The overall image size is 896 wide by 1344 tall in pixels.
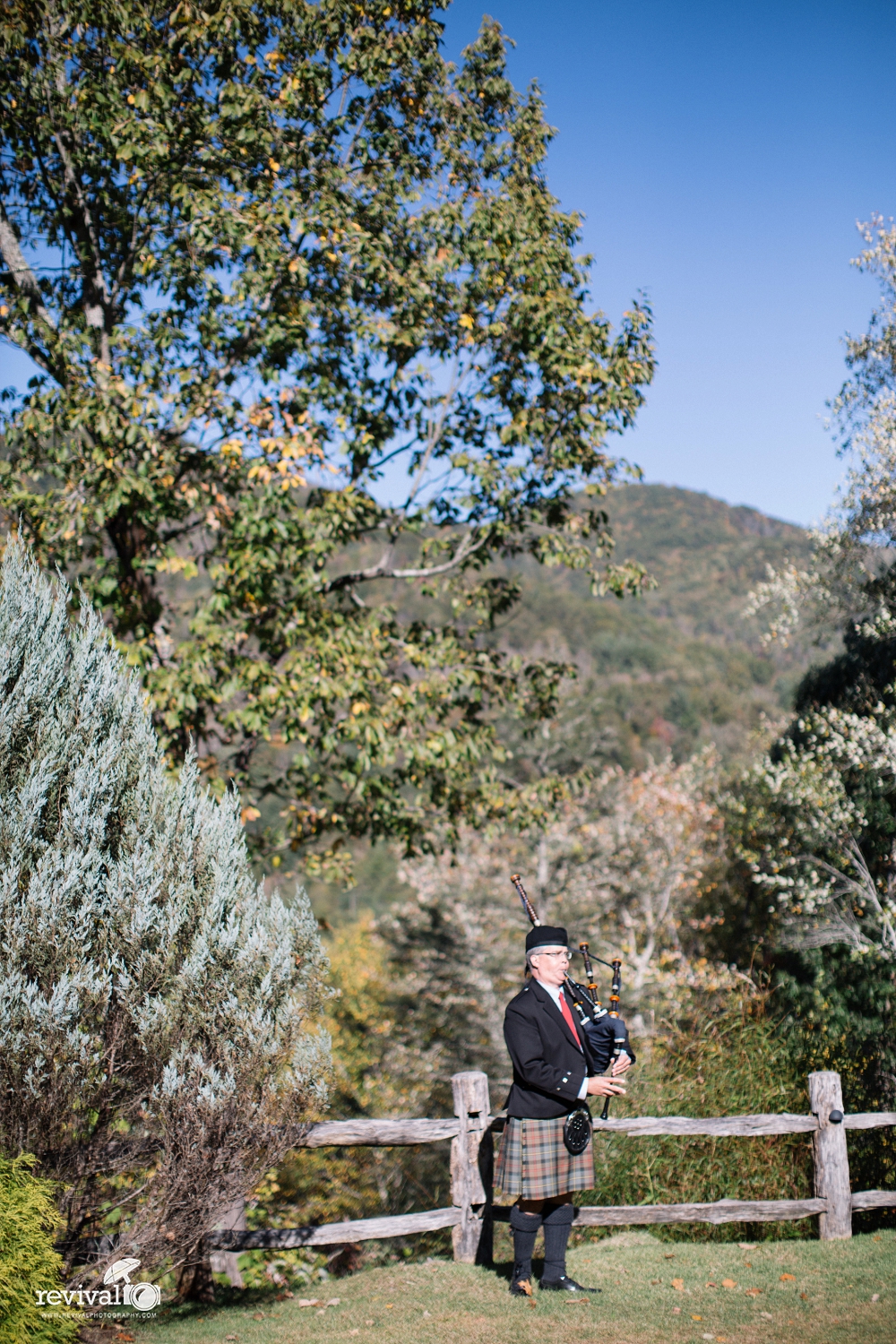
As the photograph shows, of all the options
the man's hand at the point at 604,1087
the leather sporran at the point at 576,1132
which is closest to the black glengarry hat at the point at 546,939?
the man's hand at the point at 604,1087

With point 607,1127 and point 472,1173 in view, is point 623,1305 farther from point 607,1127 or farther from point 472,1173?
point 472,1173

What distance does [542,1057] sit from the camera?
477 centimetres

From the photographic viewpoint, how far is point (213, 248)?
26.5 feet

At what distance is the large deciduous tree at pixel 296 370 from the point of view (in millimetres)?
7312

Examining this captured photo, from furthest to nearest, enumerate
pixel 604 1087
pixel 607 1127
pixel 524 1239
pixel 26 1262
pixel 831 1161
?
pixel 831 1161
pixel 607 1127
pixel 524 1239
pixel 604 1087
pixel 26 1262

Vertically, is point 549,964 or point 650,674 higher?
point 650,674

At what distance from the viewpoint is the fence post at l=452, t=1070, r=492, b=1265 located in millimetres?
5688

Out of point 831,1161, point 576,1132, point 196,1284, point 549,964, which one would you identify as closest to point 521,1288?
point 576,1132

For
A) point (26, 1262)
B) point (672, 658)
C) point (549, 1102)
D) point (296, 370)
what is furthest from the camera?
point (672, 658)

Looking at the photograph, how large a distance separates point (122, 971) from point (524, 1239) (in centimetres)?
270

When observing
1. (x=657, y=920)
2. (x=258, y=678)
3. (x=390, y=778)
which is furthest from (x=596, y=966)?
(x=258, y=678)

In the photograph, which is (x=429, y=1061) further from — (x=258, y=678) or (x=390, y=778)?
(x=258, y=678)

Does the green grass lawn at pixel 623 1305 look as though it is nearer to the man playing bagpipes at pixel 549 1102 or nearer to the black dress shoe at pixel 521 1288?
the black dress shoe at pixel 521 1288

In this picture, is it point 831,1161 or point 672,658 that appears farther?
point 672,658
